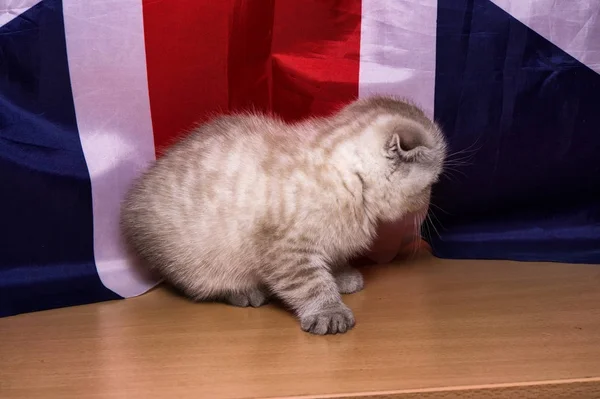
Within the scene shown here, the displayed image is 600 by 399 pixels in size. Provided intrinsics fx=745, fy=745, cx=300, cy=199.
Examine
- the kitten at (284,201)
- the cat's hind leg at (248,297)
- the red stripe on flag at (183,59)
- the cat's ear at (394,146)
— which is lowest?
the cat's hind leg at (248,297)

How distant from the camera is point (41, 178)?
73.8 inches

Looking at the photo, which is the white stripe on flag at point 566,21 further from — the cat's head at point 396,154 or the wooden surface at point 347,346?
the wooden surface at point 347,346

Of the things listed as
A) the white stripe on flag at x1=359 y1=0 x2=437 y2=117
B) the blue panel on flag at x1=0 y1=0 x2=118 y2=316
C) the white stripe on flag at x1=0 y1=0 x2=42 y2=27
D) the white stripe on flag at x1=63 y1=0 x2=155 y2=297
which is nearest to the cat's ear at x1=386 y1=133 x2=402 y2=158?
the white stripe on flag at x1=359 y1=0 x2=437 y2=117

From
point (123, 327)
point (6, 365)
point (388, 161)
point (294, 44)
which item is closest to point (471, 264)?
point (388, 161)

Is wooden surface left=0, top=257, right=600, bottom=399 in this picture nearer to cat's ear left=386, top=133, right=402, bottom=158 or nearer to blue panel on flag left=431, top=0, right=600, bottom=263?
blue panel on flag left=431, top=0, right=600, bottom=263

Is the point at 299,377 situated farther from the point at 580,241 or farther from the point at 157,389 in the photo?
the point at 580,241

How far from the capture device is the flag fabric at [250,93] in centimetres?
186

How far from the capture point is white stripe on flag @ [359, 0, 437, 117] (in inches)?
77.2

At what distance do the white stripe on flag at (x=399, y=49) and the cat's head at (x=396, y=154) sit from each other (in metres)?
0.19

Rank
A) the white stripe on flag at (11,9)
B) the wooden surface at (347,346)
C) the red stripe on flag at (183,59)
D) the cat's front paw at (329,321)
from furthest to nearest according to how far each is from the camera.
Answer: the red stripe on flag at (183,59) < the white stripe on flag at (11,9) < the cat's front paw at (329,321) < the wooden surface at (347,346)

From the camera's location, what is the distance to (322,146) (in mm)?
1796

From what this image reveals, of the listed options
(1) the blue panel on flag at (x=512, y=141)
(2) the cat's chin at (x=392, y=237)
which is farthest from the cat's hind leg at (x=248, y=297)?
(1) the blue panel on flag at (x=512, y=141)

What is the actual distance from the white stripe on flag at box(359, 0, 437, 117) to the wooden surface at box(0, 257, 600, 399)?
518 mm

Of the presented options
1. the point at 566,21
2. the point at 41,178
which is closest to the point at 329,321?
the point at 41,178
